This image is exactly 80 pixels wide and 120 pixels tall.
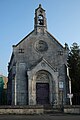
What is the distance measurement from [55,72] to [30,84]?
15.5 feet

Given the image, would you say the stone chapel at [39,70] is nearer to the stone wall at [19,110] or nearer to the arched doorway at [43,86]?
the arched doorway at [43,86]

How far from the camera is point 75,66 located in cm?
5256

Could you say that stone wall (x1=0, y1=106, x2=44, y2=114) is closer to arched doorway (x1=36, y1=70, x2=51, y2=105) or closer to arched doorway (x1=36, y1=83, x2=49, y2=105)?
arched doorway (x1=36, y1=83, x2=49, y2=105)

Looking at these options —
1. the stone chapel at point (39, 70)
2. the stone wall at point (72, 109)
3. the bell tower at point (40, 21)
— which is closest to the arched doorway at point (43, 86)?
the stone chapel at point (39, 70)

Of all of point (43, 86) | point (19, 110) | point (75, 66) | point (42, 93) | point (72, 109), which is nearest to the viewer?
point (19, 110)

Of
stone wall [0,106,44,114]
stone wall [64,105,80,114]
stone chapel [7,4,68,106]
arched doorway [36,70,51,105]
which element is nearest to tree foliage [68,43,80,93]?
stone chapel [7,4,68,106]

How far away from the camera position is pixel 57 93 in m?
42.2

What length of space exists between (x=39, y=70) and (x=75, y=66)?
41.4 ft

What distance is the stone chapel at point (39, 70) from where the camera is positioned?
41688 mm

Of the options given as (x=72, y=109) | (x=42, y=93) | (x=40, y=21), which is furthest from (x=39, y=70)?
(x=72, y=109)

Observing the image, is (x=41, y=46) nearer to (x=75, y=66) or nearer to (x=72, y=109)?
(x=75, y=66)

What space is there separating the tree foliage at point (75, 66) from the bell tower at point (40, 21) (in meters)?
11.6

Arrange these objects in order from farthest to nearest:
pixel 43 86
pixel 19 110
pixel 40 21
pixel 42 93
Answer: pixel 40 21, pixel 43 86, pixel 42 93, pixel 19 110

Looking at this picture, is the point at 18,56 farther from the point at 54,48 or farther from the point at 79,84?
the point at 79,84
